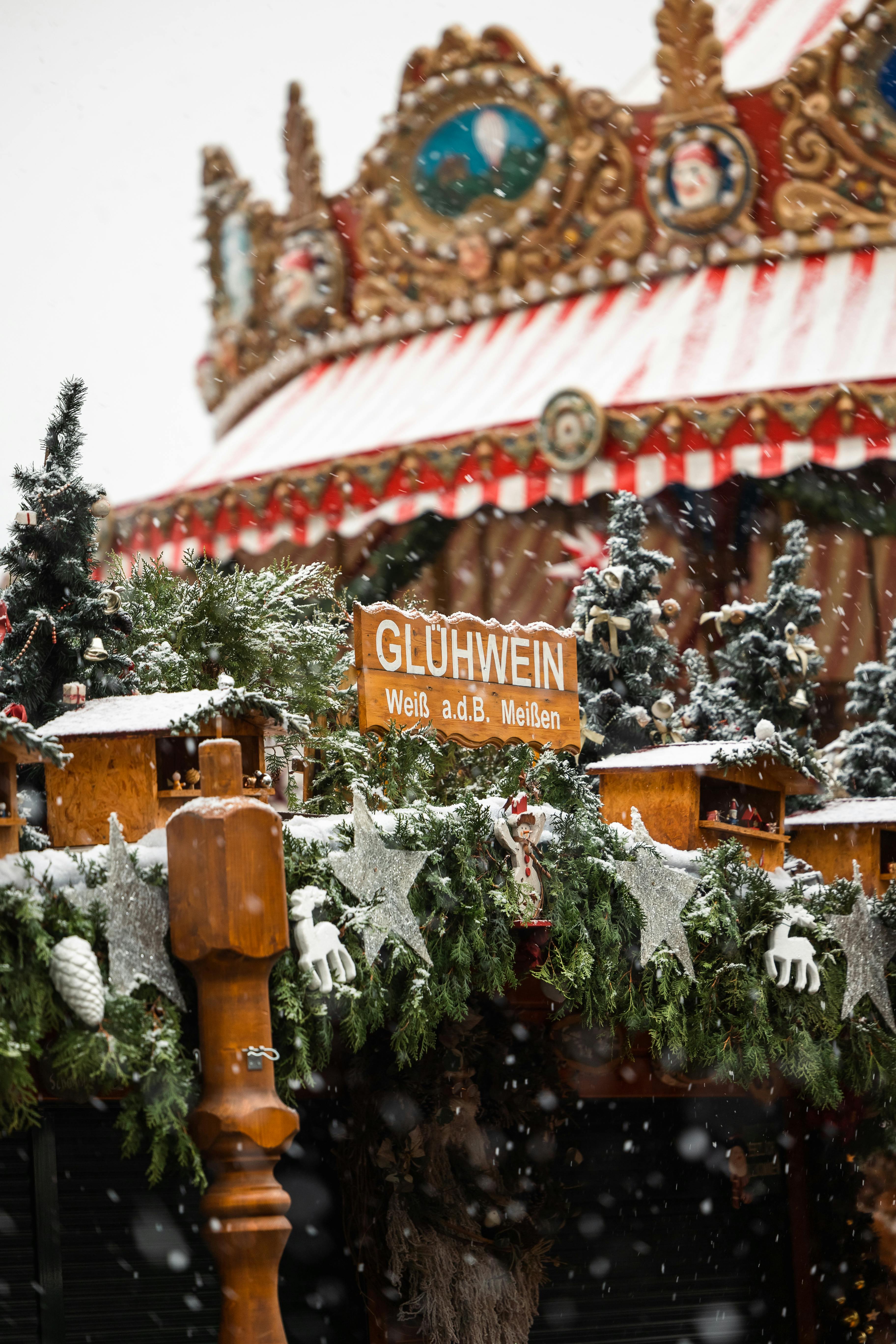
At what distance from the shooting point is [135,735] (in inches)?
187

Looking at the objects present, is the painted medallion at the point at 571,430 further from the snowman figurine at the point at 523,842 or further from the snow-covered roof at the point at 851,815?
the snowman figurine at the point at 523,842

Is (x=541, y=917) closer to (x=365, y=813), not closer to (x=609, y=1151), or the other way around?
(x=365, y=813)

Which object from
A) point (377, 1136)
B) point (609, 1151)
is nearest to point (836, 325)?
point (609, 1151)

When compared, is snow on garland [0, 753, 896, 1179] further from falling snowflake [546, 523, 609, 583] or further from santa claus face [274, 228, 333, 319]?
santa claus face [274, 228, 333, 319]

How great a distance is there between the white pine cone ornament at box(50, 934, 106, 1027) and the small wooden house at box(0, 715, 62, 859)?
0.31 m

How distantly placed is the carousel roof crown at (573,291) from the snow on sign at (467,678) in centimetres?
603

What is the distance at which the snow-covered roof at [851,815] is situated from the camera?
6.84 metres

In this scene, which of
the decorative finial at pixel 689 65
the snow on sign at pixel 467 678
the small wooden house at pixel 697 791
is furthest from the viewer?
the decorative finial at pixel 689 65

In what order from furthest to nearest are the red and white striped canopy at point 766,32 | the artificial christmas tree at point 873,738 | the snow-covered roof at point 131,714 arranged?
the red and white striped canopy at point 766,32, the artificial christmas tree at point 873,738, the snow-covered roof at point 131,714

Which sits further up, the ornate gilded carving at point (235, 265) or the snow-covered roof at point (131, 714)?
the ornate gilded carving at point (235, 265)

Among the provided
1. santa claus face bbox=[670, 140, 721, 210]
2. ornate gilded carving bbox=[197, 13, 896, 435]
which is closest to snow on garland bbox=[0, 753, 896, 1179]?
ornate gilded carving bbox=[197, 13, 896, 435]

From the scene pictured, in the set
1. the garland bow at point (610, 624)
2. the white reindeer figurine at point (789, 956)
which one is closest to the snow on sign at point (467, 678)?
the white reindeer figurine at point (789, 956)

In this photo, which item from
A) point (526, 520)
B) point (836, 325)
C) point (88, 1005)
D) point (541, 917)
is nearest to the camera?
point (88, 1005)

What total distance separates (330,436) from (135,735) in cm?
912
